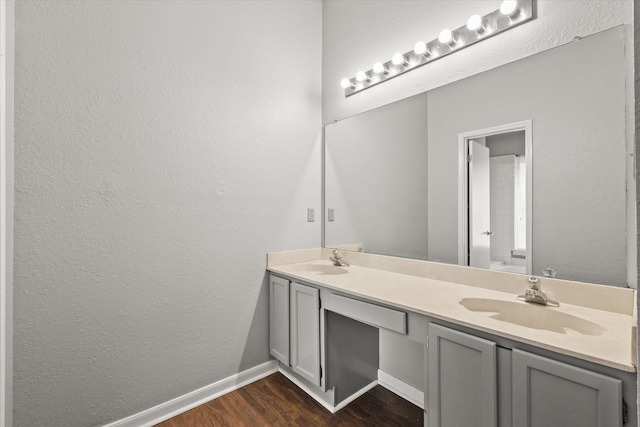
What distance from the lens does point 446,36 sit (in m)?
1.66

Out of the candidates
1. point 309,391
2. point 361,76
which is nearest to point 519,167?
point 361,76

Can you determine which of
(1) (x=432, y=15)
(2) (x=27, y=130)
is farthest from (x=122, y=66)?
(1) (x=432, y=15)

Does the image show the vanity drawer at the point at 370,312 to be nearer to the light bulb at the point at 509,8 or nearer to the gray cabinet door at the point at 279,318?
the gray cabinet door at the point at 279,318

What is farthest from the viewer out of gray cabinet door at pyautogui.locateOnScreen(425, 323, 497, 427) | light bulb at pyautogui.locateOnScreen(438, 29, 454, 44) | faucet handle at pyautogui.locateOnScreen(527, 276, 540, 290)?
light bulb at pyautogui.locateOnScreen(438, 29, 454, 44)

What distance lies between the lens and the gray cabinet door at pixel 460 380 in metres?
1.05

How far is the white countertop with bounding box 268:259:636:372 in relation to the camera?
0.89 metres

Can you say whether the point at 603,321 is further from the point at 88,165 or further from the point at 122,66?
the point at 122,66

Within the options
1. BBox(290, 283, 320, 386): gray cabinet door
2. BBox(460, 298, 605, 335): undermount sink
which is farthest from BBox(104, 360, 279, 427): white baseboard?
BBox(460, 298, 605, 335): undermount sink

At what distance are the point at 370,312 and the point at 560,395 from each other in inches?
28.9

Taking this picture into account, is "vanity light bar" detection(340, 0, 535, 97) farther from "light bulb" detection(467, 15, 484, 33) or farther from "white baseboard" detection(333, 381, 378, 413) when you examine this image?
"white baseboard" detection(333, 381, 378, 413)

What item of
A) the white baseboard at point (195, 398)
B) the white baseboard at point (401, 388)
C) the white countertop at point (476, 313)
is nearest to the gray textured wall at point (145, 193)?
the white baseboard at point (195, 398)

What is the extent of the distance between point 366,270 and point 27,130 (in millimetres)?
1900

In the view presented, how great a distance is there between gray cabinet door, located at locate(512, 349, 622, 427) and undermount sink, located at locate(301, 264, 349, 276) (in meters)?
1.26

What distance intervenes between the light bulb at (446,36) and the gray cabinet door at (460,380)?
1.48m
